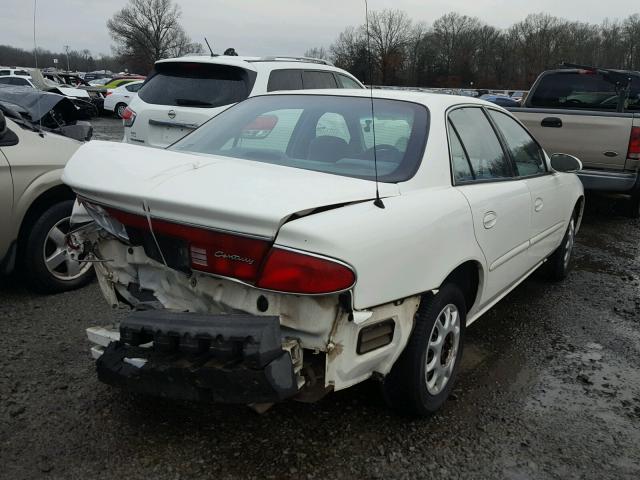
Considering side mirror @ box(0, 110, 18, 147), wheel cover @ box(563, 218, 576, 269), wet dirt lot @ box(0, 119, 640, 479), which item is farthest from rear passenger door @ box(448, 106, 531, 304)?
side mirror @ box(0, 110, 18, 147)

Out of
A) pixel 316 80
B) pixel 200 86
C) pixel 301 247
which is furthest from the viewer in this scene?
pixel 316 80

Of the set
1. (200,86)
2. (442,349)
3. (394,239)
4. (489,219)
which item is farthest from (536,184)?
(200,86)

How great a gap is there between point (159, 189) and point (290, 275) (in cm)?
66

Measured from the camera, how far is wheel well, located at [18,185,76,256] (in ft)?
13.7

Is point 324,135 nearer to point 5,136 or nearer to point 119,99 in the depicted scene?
point 5,136

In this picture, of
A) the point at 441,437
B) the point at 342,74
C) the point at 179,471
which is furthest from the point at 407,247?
the point at 342,74

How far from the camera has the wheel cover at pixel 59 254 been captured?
4.28 m

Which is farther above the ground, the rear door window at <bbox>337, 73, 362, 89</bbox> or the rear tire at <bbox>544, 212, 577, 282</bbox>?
the rear door window at <bbox>337, 73, 362, 89</bbox>

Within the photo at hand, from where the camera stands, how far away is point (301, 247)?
6.81 ft

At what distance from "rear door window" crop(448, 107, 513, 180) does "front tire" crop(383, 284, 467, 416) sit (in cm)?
84

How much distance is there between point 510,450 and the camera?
2.65 meters

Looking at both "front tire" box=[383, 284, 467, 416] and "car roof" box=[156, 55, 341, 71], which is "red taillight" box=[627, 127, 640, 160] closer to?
"car roof" box=[156, 55, 341, 71]

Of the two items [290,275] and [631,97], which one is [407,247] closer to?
[290,275]

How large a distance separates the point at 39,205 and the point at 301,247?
9.75 feet
